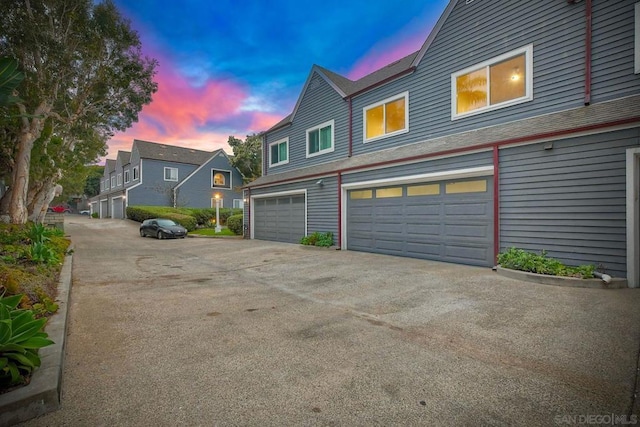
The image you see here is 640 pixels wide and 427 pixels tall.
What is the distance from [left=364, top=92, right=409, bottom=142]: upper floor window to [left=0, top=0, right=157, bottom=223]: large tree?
10.8 metres

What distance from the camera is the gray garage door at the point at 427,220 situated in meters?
7.80

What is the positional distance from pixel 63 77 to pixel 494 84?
16062 millimetres

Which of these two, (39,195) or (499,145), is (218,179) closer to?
(39,195)

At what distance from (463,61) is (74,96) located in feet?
54.1

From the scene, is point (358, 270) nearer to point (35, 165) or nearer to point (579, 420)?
point (579, 420)

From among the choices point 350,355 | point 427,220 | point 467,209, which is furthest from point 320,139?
point 350,355

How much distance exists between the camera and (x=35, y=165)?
512 inches

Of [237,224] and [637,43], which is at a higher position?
[637,43]

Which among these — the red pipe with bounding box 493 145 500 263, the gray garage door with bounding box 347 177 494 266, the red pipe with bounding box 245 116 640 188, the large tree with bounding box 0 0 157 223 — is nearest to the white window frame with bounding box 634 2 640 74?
the red pipe with bounding box 245 116 640 188

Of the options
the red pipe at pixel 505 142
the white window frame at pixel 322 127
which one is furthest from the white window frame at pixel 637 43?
the white window frame at pixel 322 127

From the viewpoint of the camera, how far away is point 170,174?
30.7 m

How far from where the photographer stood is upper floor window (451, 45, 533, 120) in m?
7.90

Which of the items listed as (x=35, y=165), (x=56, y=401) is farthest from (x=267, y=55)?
(x=56, y=401)

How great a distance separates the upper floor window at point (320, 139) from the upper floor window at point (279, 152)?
6.49ft
